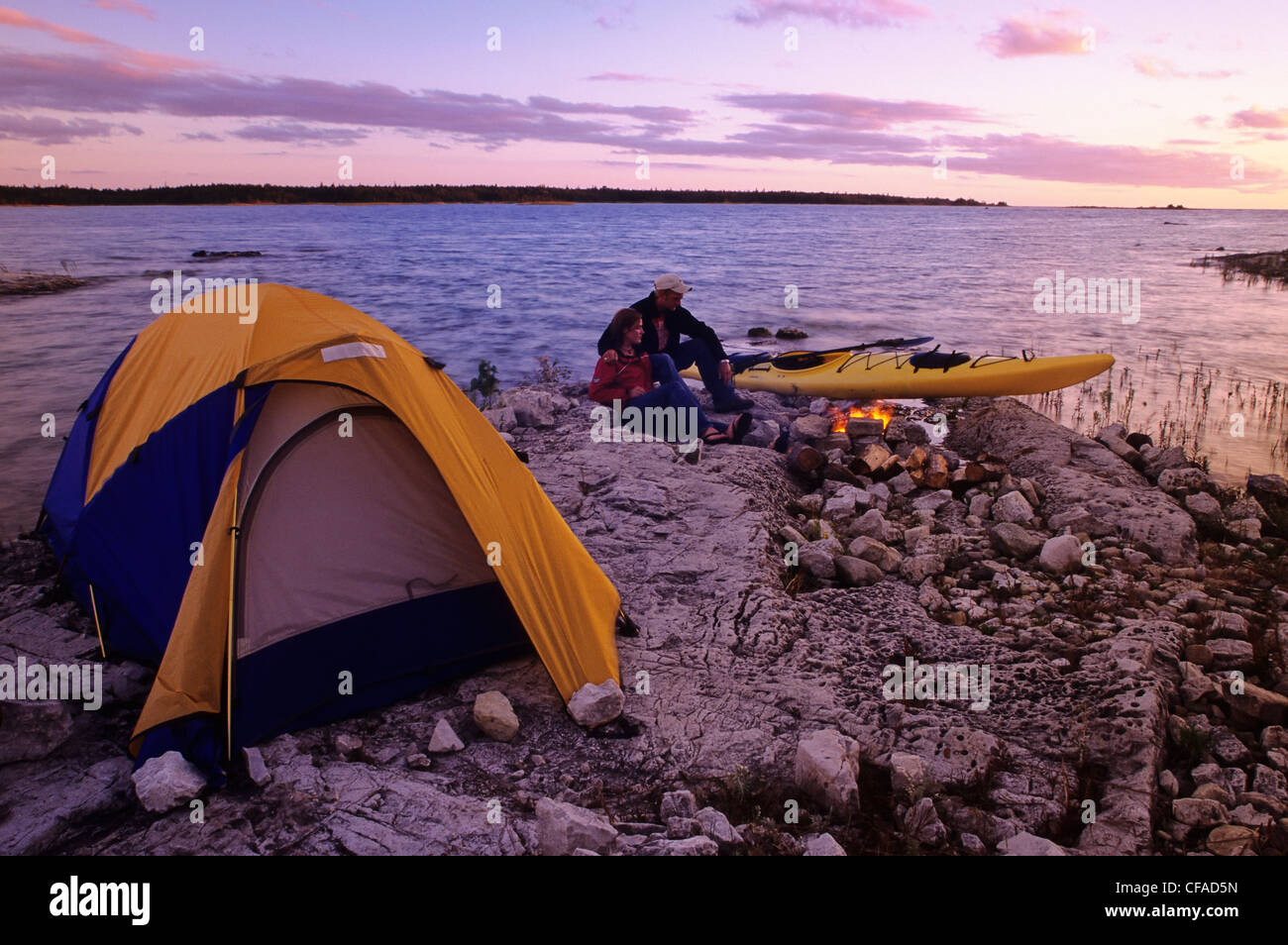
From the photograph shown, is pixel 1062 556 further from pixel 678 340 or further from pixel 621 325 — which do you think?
pixel 678 340

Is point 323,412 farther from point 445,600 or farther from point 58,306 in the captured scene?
point 58,306

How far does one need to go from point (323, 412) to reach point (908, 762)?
11.1 ft

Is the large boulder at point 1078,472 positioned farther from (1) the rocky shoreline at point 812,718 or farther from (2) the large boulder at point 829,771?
(2) the large boulder at point 829,771

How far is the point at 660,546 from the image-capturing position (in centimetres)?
584

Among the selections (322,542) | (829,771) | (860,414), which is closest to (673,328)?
(860,414)

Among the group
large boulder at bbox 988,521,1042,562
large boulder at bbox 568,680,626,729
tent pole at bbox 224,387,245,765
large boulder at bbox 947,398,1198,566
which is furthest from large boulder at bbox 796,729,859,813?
large boulder at bbox 947,398,1198,566

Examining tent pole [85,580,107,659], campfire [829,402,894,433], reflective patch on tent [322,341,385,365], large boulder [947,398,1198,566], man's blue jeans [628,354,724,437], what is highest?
reflective patch on tent [322,341,385,365]

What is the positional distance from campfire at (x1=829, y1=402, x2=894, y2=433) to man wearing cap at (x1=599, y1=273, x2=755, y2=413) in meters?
1.24

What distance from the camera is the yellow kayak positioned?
32.8 ft

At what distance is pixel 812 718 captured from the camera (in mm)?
4051

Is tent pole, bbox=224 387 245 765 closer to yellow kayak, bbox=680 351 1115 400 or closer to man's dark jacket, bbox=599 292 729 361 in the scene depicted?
man's dark jacket, bbox=599 292 729 361

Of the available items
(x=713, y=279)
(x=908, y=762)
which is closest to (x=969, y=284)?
(x=713, y=279)

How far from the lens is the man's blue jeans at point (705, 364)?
917cm

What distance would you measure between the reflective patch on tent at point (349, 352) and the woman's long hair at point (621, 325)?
411 centimetres
